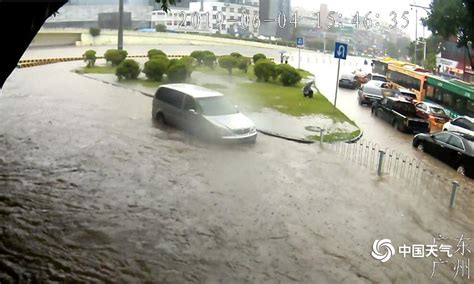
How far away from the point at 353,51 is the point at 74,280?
69431 mm

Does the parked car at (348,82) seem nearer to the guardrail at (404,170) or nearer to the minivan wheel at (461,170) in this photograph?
the guardrail at (404,170)

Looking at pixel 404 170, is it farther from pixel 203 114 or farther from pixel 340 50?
pixel 340 50

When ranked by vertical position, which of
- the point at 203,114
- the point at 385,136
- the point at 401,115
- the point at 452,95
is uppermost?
the point at 452,95

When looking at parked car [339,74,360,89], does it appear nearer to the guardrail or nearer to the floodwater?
the guardrail

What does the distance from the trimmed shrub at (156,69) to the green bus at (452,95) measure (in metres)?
15.2

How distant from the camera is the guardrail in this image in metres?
11.8

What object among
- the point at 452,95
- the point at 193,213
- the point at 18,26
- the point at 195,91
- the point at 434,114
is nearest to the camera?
the point at 18,26

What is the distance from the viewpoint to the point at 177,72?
26.1 metres

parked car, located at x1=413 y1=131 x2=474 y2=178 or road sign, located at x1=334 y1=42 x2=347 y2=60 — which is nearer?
parked car, located at x1=413 y1=131 x2=474 y2=178

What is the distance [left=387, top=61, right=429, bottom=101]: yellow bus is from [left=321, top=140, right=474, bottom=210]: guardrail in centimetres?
1410

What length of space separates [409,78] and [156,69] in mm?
16941

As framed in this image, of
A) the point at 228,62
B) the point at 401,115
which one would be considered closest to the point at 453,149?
the point at 401,115

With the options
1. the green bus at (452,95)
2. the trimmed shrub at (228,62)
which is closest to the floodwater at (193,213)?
the green bus at (452,95)

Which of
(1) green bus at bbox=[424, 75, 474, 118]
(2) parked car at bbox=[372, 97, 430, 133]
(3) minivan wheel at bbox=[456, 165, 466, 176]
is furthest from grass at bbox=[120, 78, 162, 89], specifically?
(3) minivan wheel at bbox=[456, 165, 466, 176]
